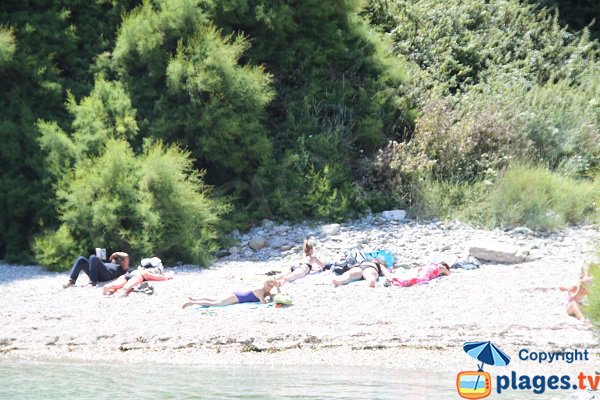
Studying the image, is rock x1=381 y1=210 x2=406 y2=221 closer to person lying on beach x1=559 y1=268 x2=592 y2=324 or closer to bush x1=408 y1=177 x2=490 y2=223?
bush x1=408 y1=177 x2=490 y2=223

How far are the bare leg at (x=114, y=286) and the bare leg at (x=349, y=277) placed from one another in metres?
2.62

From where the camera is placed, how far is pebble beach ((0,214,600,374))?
1038cm

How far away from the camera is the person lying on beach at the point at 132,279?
12.6m

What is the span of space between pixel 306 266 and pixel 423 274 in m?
1.62

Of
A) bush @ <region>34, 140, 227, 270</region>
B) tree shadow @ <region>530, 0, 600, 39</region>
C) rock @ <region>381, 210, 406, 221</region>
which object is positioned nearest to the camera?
bush @ <region>34, 140, 227, 270</region>

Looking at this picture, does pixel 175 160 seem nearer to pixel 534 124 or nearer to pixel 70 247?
pixel 70 247

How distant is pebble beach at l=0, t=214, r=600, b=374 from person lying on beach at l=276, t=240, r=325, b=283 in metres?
0.14

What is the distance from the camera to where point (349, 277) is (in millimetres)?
12742

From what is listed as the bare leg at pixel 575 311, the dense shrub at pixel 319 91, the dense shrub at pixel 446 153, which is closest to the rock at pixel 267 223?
the dense shrub at pixel 319 91

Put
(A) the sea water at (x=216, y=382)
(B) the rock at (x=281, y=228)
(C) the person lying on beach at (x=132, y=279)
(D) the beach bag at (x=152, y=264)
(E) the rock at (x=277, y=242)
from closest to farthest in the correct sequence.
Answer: (A) the sea water at (x=216, y=382) → (C) the person lying on beach at (x=132, y=279) → (D) the beach bag at (x=152, y=264) → (E) the rock at (x=277, y=242) → (B) the rock at (x=281, y=228)

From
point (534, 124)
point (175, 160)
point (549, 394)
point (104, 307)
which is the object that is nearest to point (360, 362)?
point (549, 394)

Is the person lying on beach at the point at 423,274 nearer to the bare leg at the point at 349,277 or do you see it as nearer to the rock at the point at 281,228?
the bare leg at the point at 349,277

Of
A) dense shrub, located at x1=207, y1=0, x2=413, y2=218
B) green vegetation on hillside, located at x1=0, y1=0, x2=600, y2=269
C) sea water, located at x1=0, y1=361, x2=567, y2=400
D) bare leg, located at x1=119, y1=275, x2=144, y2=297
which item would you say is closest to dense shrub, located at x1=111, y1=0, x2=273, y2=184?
green vegetation on hillside, located at x1=0, y1=0, x2=600, y2=269

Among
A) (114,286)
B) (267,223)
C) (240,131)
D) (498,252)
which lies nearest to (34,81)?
(240,131)
